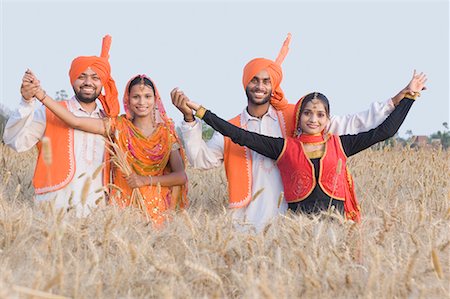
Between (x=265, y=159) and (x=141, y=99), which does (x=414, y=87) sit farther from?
(x=141, y=99)

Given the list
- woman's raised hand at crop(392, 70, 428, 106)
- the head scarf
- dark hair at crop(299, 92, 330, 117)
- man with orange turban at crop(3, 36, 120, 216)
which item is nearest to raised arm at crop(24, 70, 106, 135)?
man with orange turban at crop(3, 36, 120, 216)

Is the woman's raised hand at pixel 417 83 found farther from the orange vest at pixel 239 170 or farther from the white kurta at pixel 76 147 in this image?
the white kurta at pixel 76 147

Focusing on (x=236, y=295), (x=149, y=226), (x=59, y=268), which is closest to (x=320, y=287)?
(x=236, y=295)

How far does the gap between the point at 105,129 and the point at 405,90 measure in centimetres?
208

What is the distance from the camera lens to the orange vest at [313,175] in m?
3.72

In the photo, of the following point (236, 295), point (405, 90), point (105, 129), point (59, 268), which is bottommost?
point (236, 295)

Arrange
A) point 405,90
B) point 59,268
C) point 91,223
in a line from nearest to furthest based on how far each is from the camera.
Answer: point 59,268
point 91,223
point 405,90

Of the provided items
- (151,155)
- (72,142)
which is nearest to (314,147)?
(151,155)

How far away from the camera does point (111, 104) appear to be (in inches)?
172

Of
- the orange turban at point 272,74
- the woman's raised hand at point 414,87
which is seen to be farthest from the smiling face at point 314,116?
the woman's raised hand at point 414,87

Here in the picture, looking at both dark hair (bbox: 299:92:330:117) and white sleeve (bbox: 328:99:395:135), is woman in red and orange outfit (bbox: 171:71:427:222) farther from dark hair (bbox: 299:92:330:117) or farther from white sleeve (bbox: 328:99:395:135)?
white sleeve (bbox: 328:99:395:135)

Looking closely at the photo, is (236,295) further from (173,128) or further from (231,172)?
(173,128)

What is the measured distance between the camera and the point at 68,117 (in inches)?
157

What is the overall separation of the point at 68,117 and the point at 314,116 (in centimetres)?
166
